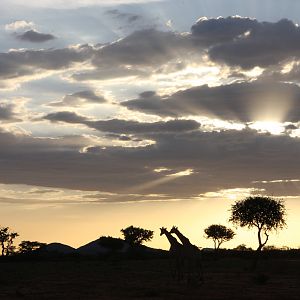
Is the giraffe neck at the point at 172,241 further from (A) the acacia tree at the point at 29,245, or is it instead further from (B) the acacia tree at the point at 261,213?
(A) the acacia tree at the point at 29,245

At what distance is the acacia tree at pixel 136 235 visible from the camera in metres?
131

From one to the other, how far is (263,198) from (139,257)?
101 feet

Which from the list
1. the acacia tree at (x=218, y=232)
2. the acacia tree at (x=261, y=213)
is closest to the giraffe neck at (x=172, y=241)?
the acacia tree at (x=261, y=213)

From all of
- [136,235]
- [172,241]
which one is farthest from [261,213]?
[136,235]

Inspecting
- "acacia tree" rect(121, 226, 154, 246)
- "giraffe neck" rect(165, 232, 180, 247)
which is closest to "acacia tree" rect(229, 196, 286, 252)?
"giraffe neck" rect(165, 232, 180, 247)

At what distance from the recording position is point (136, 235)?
132 m

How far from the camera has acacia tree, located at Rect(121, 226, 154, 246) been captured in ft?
431

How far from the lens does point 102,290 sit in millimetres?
34094

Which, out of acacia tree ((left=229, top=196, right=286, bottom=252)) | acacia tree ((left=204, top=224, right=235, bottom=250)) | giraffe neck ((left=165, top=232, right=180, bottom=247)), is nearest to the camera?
giraffe neck ((left=165, top=232, right=180, bottom=247))

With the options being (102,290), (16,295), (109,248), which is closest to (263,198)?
(102,290)

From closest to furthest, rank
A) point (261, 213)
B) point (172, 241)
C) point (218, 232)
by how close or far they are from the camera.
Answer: point (172, 241)
point (261, 213)
point (218, 232)

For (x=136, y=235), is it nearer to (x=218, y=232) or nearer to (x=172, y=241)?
(x=218, y=232)

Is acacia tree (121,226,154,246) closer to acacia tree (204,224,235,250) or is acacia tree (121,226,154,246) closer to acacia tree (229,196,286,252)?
acacia tree (204,224,235,250)

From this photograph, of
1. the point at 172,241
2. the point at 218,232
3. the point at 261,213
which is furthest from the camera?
the point at 218,232
